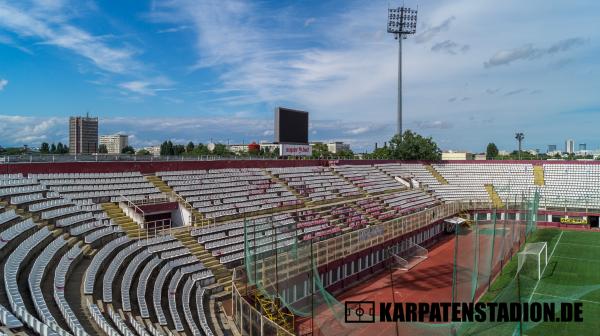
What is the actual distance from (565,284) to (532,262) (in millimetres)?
3173

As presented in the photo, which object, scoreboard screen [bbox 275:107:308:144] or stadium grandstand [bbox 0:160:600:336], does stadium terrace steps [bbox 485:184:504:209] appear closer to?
stadium grandstand [bbox 0:160:600:336]

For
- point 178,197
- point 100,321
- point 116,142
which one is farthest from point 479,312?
point 116,142

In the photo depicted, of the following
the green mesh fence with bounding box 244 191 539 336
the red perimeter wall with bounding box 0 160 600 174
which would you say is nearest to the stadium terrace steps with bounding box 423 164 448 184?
the red perimeter wall with bounding box 0 160 600 174

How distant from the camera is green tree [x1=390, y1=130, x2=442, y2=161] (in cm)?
6144

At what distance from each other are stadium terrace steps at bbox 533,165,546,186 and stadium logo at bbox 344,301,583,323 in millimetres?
36850

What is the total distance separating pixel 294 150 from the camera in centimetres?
4328

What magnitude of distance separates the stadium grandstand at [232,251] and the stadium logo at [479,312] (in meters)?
0.55

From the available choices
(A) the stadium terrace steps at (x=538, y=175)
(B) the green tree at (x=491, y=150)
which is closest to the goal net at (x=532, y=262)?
(A) the stadium terrace steps at (x=538, y=175)

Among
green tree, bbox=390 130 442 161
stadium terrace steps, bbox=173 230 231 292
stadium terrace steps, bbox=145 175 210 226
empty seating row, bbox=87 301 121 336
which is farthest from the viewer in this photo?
green tree, bbox=390 130 442 161

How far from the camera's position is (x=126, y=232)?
841 inches

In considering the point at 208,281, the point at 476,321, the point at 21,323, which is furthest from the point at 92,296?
the point at 476,321

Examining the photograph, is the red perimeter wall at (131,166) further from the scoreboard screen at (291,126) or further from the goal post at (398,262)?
the goal post at (398,262)

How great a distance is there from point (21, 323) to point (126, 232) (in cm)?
1306

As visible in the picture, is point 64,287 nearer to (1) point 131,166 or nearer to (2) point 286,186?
(1) point 131,166
